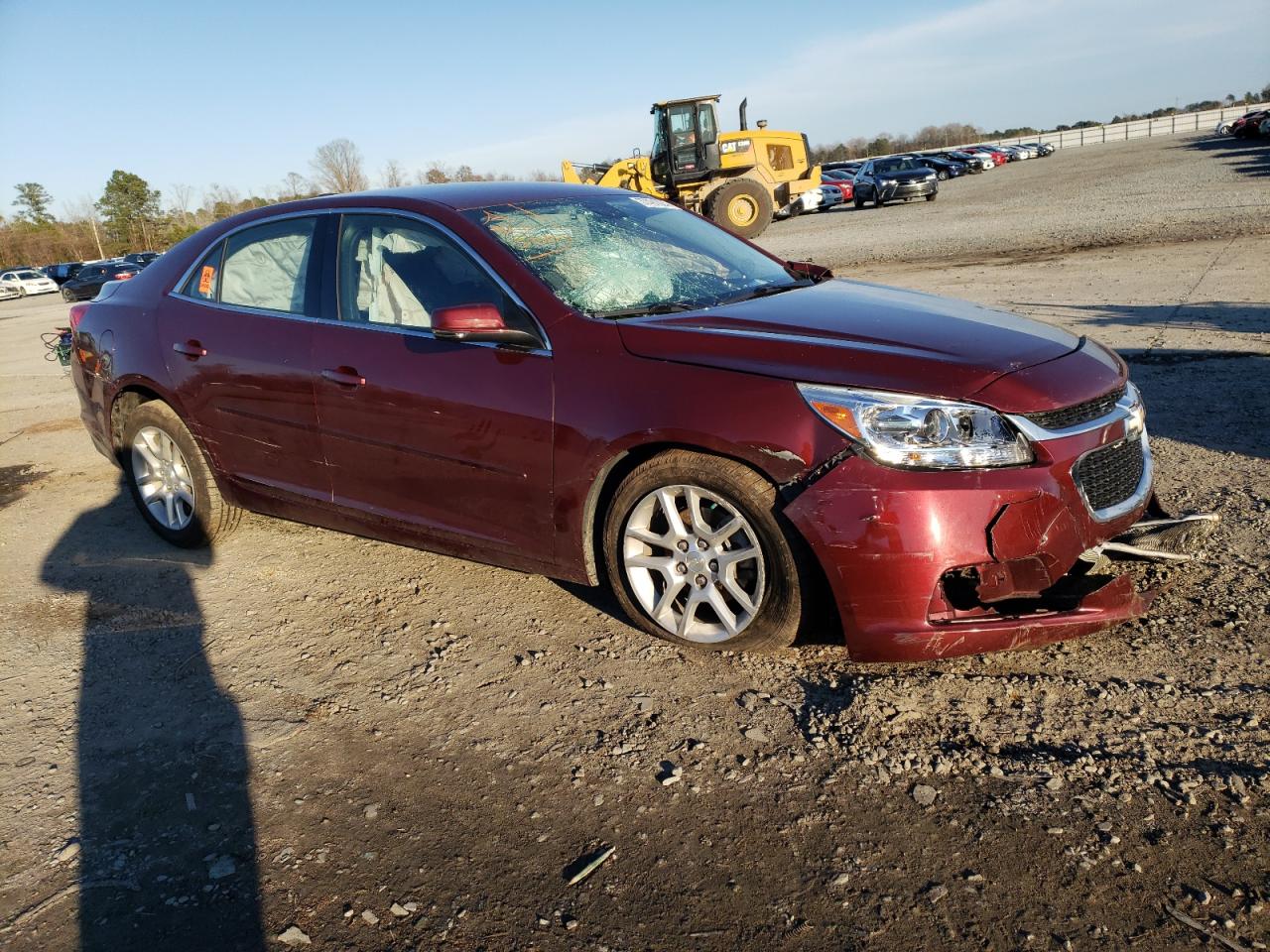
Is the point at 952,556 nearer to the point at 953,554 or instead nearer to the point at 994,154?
the point at 953,554

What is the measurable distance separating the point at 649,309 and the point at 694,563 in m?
1.01

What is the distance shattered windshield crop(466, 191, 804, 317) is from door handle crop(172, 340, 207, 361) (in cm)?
159

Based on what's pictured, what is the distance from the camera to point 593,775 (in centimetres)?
281

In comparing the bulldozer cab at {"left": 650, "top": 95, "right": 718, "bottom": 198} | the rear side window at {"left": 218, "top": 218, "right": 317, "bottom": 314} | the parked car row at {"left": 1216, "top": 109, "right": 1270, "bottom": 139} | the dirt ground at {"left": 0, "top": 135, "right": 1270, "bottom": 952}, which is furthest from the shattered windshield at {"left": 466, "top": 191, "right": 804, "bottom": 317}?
the parked car row at {"left": 1216, "top": 109, "right": 1270, "bottom": 139}

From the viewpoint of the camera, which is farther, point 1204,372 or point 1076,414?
point 1204,372

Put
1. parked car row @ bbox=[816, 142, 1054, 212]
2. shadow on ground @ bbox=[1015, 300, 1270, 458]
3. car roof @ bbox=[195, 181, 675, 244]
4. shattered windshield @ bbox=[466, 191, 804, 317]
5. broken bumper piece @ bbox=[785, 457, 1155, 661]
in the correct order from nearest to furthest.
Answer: broken bumper piece @ bbox=[785, 457, 1155, 661]
shattered windshield @ bbox=[466, 191, 804, 317]
car roof @ bbox=[195, 181, 675, 244]
shadow on ground @ bbox=[1015, 300, 1270, 458]
parked car row @ bbox=[816, 142, 1054, 212]

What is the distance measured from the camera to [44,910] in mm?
2443

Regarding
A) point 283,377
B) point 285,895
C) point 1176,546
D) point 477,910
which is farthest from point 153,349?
point 1176,546

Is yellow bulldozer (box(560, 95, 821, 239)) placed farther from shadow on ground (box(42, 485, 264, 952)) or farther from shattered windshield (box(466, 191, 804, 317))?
shadow on ground (box(42, 485, 264, 952))

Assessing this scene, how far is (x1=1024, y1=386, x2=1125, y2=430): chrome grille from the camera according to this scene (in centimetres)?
301

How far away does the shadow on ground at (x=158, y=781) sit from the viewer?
2371 mm

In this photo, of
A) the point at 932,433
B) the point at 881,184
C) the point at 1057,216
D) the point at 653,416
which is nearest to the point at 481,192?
the point at 653,416

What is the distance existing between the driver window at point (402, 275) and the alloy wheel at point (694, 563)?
1.01m

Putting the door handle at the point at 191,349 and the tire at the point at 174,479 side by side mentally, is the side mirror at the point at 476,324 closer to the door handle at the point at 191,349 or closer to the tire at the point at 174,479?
the door handle at the point at 191,349
